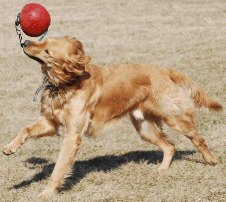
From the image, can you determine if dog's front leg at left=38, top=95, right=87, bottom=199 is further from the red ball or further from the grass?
the red ball

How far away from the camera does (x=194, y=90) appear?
5.15m

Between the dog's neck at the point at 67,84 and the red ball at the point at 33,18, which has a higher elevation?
the red ball at the point at 33,18

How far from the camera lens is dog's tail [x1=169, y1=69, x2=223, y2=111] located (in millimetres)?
5000

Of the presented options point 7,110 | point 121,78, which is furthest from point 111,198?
point 7,110

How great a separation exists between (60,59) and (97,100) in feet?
2.38

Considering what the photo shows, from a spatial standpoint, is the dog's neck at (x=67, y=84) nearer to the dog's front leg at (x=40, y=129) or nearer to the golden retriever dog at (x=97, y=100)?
the golden retriever dog at (x=97, y=100)

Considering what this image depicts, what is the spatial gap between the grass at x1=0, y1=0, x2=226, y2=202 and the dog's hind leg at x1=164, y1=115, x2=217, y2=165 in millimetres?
131

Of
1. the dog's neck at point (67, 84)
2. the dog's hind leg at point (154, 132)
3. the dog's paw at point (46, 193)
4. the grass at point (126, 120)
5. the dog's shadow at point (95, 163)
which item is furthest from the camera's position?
the dog's hind leg at point (154, 132)

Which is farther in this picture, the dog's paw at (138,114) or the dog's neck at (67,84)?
the dog's paw at (138,114)

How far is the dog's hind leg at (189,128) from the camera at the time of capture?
495 centimetres

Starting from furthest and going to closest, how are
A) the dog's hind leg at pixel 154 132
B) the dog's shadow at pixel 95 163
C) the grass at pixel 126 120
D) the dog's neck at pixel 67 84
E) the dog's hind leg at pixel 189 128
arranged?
1. the dog's hind leg at pixel 154 132
2. the dog's hind leg at pixel 189 128
3. the dog's shadow at pixel 95 163
4. the grass at pixel 126 120
5. the dog's neck at pixel 67 84

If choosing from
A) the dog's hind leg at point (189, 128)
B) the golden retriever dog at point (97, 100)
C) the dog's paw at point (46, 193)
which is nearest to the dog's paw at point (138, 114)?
the golden retriever dog at point (97, 100)

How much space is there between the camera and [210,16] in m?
16.4

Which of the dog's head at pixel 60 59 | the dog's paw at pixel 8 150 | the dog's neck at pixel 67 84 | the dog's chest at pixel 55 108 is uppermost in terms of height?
the dog's head at pixel 60 59
